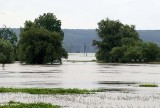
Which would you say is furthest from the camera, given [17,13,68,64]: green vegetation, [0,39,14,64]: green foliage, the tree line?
[0,39,14,64]: green foliage

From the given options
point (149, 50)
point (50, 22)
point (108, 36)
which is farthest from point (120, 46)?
point (50, 22)

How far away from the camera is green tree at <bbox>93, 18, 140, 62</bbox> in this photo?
19375 cm

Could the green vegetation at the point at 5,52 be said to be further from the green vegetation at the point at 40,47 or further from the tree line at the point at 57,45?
the green vegetation at the point at 40,47

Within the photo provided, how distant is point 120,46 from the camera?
193625 millimetres

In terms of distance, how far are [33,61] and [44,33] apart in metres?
11.0

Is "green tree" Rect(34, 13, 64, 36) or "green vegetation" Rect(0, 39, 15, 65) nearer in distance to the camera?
"green vegetation" Rect(0, 39, 15, 65)

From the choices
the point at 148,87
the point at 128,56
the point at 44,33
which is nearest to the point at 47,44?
the point at 44,33

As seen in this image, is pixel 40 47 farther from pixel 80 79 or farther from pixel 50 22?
pixel 80 79

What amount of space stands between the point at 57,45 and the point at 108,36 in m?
47.4

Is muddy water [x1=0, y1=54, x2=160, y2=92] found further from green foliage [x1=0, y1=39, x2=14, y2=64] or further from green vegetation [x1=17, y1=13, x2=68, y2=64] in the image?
green foliage [x1=0, y1=39, x2=14, y2=64]

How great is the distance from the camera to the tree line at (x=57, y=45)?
150 metres

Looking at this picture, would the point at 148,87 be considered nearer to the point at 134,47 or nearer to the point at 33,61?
the point at 33,61

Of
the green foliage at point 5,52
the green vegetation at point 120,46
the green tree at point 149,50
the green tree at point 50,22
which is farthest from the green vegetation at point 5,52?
the green tree at point 149,50

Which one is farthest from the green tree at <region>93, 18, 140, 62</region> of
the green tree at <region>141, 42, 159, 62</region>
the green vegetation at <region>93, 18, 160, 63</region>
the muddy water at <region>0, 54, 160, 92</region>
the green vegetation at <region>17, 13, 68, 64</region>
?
the muddy water at <region>0, 54, 160, 92</region>
